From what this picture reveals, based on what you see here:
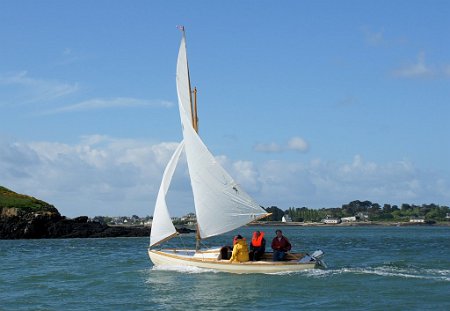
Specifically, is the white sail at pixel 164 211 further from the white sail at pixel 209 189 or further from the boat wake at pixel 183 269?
the boat wake at pixel 183 269

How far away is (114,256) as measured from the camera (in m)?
57.9

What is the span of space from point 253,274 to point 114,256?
23109mm

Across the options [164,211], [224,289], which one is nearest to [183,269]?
[164,211]

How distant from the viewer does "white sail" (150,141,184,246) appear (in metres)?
41.0

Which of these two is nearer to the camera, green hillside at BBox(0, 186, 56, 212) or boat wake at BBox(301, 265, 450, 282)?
boat wake at BBox(301, 265, 450, 282)

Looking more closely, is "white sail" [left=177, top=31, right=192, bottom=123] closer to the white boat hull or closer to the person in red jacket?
the white boat hull

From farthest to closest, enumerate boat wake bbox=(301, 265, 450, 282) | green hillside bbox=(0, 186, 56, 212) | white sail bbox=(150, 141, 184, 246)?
green hillside bbox=(0, 186, 56, 212) < white sail bbox=(150, 141, 184, 246) < boat wake bbox=(301, 265, 450, 282)

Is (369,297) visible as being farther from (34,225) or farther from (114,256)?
(34,225)

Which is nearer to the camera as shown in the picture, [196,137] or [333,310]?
[333,310]

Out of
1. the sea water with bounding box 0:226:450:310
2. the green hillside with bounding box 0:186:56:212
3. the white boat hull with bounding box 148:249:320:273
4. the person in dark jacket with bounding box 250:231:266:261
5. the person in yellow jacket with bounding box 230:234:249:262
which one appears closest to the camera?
the sea water with bounding box 0:226:450:310

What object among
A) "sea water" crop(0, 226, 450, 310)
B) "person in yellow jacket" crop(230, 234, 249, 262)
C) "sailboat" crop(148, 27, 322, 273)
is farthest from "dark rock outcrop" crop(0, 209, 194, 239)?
"person in yellow jacket" crop(230, 234, 249, 262)

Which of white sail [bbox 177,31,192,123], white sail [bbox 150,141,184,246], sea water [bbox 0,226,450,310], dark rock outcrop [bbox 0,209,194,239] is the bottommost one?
sea water [bbox 0,226,450,310]

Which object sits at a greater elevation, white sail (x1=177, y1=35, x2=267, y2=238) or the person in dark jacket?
white sail (x1=177, y1=35, x2=267, y2=238)

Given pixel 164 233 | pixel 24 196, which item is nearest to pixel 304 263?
pixel 164 233
